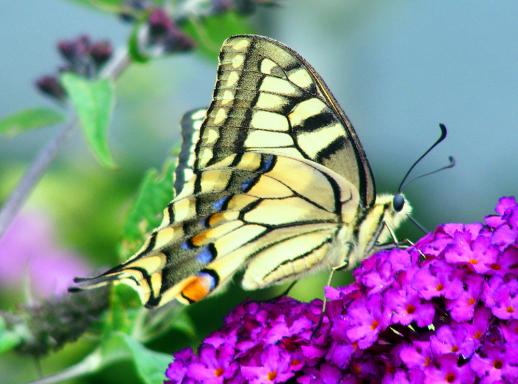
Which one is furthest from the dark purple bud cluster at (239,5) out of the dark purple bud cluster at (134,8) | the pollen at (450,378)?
the pollen at (450,378)

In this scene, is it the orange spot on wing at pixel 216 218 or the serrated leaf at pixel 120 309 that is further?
the serrated leaf at pixel 120 309

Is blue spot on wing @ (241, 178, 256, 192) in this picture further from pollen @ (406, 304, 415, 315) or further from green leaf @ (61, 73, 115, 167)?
pollen @ (406, 304, 415, 315)

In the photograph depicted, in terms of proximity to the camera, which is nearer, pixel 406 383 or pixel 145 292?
pixel 406 383

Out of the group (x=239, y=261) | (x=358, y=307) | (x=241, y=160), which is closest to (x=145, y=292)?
(x=239, y=261)

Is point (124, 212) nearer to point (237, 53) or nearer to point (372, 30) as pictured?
point (237, 53)

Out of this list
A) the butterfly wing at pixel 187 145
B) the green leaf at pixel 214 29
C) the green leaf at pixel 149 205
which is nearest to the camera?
the butterfly wing at pixel 187 145

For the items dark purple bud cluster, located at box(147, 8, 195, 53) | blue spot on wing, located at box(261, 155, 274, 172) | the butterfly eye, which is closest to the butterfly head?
the butterfly eye

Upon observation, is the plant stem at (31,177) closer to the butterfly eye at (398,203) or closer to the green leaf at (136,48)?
the green leaf at (136,48)
